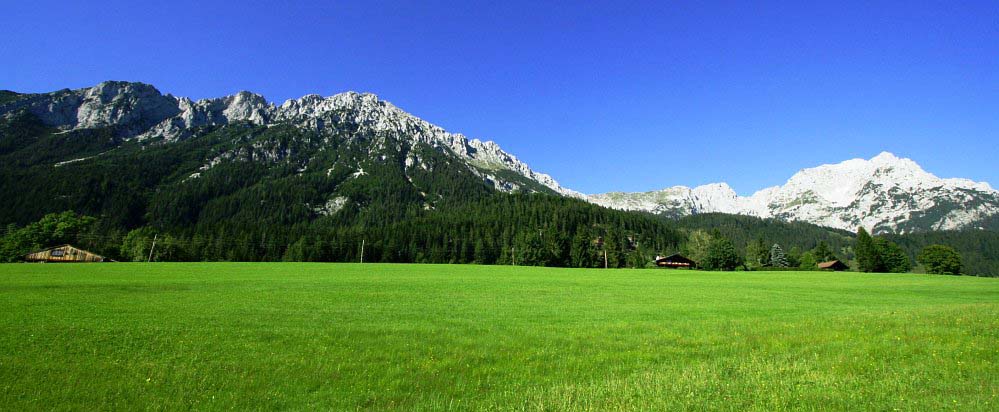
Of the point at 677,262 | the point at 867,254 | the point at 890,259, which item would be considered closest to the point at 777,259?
the point at 867,254

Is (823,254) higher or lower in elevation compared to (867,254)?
higher

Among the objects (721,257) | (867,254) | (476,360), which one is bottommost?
(476,360)

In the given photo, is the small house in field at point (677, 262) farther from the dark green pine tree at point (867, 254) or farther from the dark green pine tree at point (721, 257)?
the dark green pine tree at point (867, 254)

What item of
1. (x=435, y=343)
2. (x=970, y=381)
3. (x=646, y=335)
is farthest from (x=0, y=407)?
(x=970, y=381)

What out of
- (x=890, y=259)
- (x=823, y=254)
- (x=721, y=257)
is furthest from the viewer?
(x=823, y=254)

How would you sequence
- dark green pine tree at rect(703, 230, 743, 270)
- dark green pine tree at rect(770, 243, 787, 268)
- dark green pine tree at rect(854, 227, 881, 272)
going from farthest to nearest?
dark green pine tree at rect(770, 243, 787, 268) → dark green pine tree at rect(703, 230, 743, 270) → dark green pine tree at rect(854, 227, 881, 272)

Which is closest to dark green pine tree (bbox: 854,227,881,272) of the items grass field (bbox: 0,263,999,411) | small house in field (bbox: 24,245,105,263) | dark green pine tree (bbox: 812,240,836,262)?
dark green pine tree (bbox: 812,240,836,262)

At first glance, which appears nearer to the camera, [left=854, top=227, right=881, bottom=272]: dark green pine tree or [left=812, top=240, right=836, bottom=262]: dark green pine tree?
[left=854, top=227, right=881, bottom=272]: dark green pine tree

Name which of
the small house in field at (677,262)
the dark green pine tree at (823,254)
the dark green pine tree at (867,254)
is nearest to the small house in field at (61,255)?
the small house in field at (677,262)

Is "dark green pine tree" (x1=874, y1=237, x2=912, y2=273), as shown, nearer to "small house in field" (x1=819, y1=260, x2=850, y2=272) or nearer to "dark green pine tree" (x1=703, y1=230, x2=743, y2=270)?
"small house in field" (x1=819, y1=260, x2=850, y2=272)

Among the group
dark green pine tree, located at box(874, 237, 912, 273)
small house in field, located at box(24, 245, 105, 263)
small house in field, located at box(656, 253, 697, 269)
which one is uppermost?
dark green pine tree, located at box(874, 237, 912, 273)

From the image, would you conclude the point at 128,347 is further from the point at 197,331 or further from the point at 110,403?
the point at 110,403

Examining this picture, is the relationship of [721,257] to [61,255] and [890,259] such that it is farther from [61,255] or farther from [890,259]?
[61,255]

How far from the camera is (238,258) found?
13525 cm
